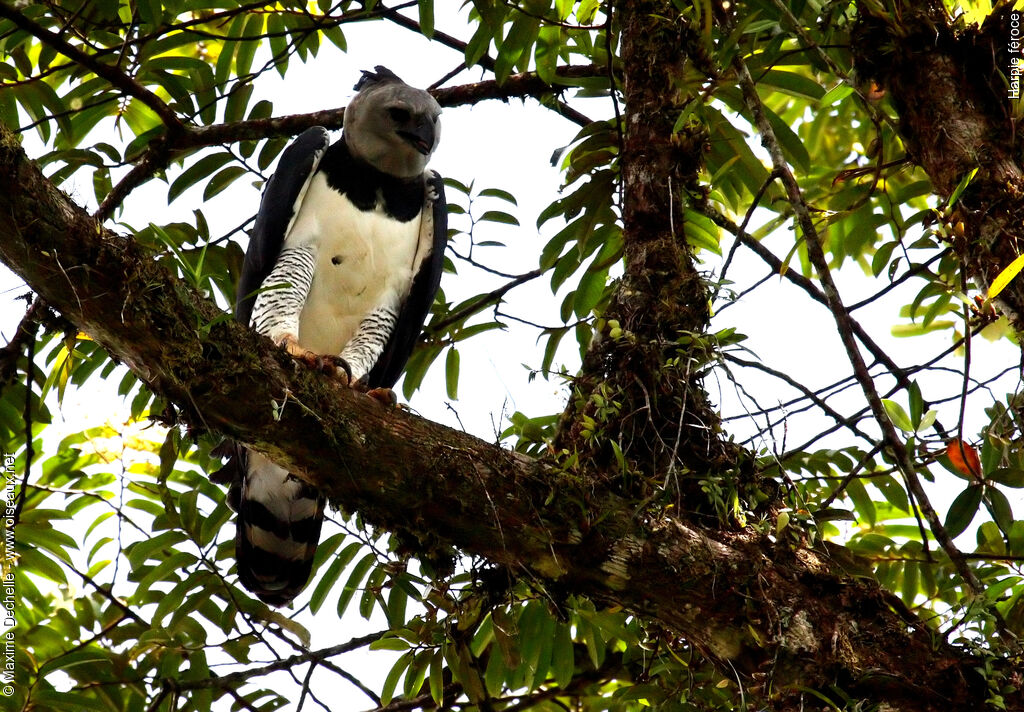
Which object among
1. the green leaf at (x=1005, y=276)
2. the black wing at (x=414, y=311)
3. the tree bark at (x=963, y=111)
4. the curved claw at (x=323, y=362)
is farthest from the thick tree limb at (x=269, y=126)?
the green leaf at (x=1005, y=276)

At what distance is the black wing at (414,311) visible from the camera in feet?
12.6

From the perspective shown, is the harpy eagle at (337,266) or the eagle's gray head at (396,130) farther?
the eagle's gray head at (396,130)

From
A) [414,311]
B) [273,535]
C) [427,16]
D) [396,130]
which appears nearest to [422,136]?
[396,130]

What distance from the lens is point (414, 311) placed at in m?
3.84

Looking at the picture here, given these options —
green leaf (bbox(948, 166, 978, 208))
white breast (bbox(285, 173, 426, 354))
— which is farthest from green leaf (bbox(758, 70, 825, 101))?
white breast (bbox(285, 173, 426, 354))

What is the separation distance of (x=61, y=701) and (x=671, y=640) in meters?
1.82

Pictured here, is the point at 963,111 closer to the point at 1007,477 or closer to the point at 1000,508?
the point at 1007,477

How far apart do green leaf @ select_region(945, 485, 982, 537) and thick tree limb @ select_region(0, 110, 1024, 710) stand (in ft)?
1.37

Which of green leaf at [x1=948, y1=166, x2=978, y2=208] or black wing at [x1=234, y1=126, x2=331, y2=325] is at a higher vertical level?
black wing at [x1=234, y1=126, x2=331, y2=325]

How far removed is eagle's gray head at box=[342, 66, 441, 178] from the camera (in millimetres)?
3902

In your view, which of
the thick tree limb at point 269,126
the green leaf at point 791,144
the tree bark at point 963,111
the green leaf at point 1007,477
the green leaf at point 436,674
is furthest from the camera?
the thick tree limb at point 269,126

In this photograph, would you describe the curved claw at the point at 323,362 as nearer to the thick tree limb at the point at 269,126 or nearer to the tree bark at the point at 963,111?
the thick tree limb at the point at 269,126

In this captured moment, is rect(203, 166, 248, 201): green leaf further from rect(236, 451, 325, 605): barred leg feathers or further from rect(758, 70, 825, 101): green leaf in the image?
rect(758, 70, 825, 101): green leaf

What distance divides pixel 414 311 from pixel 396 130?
72 centimetres
